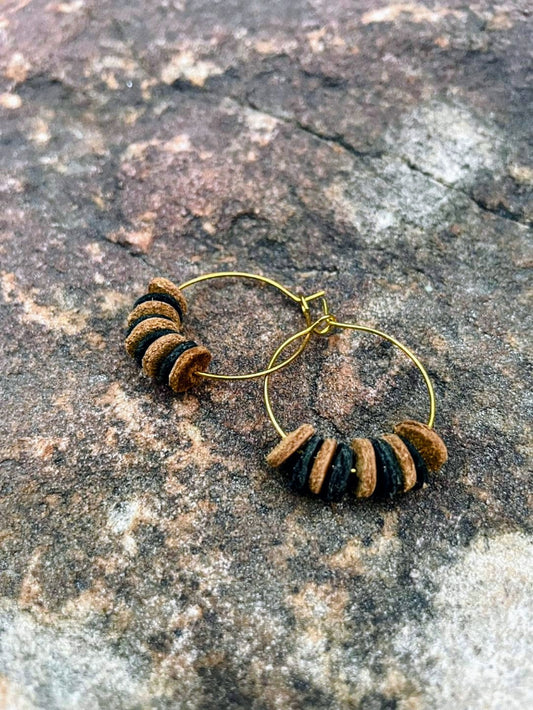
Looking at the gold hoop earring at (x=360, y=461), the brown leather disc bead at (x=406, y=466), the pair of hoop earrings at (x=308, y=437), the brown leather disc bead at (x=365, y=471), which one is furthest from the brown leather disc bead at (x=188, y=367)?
the brown leather disc bead at (x=406, y=466)

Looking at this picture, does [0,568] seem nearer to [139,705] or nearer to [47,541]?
[47,541]

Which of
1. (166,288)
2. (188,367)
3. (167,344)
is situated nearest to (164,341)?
(167,344)

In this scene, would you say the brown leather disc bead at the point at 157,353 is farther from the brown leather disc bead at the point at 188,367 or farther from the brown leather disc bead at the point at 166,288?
the brown leather disc bead at the point at 166,288

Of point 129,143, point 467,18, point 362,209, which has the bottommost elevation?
point 362,209

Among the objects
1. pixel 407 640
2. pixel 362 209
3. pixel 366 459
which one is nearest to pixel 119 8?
pixel 362 209

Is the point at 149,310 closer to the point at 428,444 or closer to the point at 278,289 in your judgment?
the point at 278,289

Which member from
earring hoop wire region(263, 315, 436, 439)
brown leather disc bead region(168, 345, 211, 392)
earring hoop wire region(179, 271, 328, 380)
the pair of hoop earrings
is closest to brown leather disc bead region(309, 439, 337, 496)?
the pair of hoop earrings
